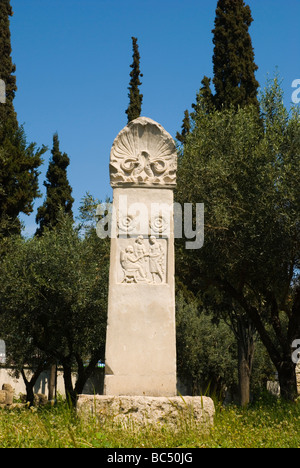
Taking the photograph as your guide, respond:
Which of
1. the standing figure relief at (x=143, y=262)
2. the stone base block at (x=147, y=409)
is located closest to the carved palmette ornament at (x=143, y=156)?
the standing figure relief at (x=143, y=262)

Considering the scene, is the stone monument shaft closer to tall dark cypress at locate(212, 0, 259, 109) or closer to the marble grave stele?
the marble grave stele

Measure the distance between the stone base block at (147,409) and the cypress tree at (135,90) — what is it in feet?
68.3

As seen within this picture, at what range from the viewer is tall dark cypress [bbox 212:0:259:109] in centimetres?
2219

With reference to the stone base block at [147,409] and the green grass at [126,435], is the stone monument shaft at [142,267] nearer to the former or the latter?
the stone base block at [147,409]

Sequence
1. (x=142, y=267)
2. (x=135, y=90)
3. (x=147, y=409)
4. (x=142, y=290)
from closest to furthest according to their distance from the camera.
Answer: (x=147, y=409) → (x=142, y=290) → (x=142, y=267) → (x=135, y=90)

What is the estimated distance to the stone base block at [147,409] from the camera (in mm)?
7332

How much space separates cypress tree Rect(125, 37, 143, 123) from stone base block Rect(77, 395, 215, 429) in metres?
20.8

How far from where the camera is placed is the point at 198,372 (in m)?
28.0

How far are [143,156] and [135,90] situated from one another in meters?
19.9

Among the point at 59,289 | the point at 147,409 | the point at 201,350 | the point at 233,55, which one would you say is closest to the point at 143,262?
the point at 147,409

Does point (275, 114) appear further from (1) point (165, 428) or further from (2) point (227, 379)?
(2) point (227, 379)

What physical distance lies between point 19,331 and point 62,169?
14399 mm

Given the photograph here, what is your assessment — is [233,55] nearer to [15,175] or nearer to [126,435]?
[15,175]

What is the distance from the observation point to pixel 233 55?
22.4m
